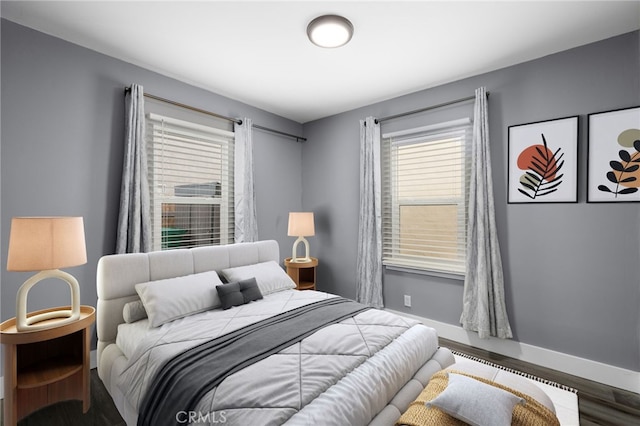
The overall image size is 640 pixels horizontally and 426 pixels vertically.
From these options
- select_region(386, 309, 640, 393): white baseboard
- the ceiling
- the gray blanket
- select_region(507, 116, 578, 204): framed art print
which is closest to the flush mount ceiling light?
the ceiling

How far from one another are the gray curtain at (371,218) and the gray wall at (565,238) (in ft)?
1.72

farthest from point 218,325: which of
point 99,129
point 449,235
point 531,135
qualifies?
point 531,135

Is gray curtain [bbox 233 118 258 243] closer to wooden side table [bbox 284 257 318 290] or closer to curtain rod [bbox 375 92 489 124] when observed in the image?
wooden side table [bbox 284 257 318 290]

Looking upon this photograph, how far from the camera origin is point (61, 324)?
1.88 meters

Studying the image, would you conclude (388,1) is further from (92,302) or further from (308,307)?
(92,302)

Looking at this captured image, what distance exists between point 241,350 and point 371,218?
94.6 inches

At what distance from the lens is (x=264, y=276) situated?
9.21 feet

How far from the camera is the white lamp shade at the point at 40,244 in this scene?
70.4 inches

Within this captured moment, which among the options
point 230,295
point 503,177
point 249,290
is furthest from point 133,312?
point 503,177

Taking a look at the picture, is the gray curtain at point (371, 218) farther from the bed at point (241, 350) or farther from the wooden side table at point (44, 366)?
the wooden side table at point (44, 366)

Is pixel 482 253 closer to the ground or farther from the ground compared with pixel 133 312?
farther from the ground

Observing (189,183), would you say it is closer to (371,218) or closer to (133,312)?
(133,312)

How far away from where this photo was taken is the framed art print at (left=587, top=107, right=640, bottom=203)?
2264mm

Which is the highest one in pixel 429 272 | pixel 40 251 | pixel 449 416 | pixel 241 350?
pixel 40 251
